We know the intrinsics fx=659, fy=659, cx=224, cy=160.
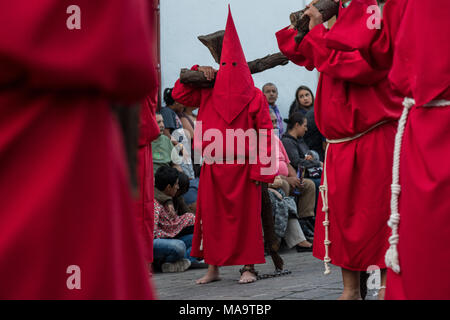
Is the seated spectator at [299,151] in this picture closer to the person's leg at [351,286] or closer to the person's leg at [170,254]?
the person's leg at [170,254]

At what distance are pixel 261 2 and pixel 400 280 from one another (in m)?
8.91

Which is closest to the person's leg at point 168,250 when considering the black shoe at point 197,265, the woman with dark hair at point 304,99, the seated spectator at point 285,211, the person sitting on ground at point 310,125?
the black shoe at point 197,265

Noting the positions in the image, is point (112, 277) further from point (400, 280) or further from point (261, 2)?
point (261, 2)

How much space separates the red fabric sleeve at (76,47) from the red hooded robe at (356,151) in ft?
9.24

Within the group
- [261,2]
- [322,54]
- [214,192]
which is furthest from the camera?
[261,2]

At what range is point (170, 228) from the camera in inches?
271

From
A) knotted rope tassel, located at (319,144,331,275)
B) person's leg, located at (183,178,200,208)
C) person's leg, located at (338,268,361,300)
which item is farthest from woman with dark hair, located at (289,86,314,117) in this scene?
person's leg, located at (338,268,361,300)

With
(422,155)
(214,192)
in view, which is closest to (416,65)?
(422,155)

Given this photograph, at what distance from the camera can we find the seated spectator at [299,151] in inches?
341

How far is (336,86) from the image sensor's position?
422cm

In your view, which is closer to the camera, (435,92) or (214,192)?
(435,92)

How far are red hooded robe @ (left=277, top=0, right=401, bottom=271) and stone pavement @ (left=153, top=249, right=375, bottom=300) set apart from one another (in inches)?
22.2

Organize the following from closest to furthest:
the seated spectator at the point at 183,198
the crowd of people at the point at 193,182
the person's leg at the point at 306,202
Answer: the crowd of people at the point at 193,182 → the seated spectator at the point at 183,198 → the person's leg at the point at 306,202

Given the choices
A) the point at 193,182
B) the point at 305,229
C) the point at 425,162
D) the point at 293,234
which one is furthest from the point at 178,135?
the point at 425,162
